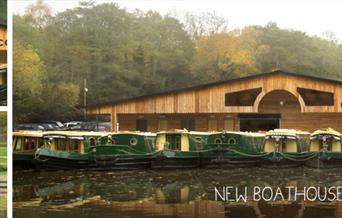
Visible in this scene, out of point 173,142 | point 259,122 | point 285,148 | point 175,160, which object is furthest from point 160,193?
point 285,148

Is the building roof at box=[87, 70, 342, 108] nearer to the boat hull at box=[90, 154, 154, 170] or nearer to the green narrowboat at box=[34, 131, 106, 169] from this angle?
the green narrowboat at box=[34, 131, 106, 169]

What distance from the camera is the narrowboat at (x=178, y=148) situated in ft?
17.7

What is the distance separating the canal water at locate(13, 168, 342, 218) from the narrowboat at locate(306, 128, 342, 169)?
0.06 meters

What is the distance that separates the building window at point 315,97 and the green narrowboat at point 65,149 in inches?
62.5

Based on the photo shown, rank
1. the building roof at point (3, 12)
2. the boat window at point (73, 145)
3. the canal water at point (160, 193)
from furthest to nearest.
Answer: the boat window at point (73, 145) < the canal water at point (160, 193) < the building roof at point (3, 12)

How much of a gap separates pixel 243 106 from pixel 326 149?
723 mm

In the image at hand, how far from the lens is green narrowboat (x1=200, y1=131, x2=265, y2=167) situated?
17.5 feet

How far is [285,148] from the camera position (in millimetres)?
5402

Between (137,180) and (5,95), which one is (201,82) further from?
(5,95)

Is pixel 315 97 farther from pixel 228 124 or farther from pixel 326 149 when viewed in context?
pixel 228 124

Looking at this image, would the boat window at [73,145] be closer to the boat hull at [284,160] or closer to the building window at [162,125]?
the building window at [162,125]

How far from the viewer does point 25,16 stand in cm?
516

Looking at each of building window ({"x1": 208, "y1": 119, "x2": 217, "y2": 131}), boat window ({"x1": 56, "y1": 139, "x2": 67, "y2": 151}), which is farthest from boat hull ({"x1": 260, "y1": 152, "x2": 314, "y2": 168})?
boat window ({"x1": 56, "y1": 139, "x2": 67, "y2": 151})

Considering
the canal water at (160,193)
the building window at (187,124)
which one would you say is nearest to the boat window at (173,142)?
the building window at (187,124)
